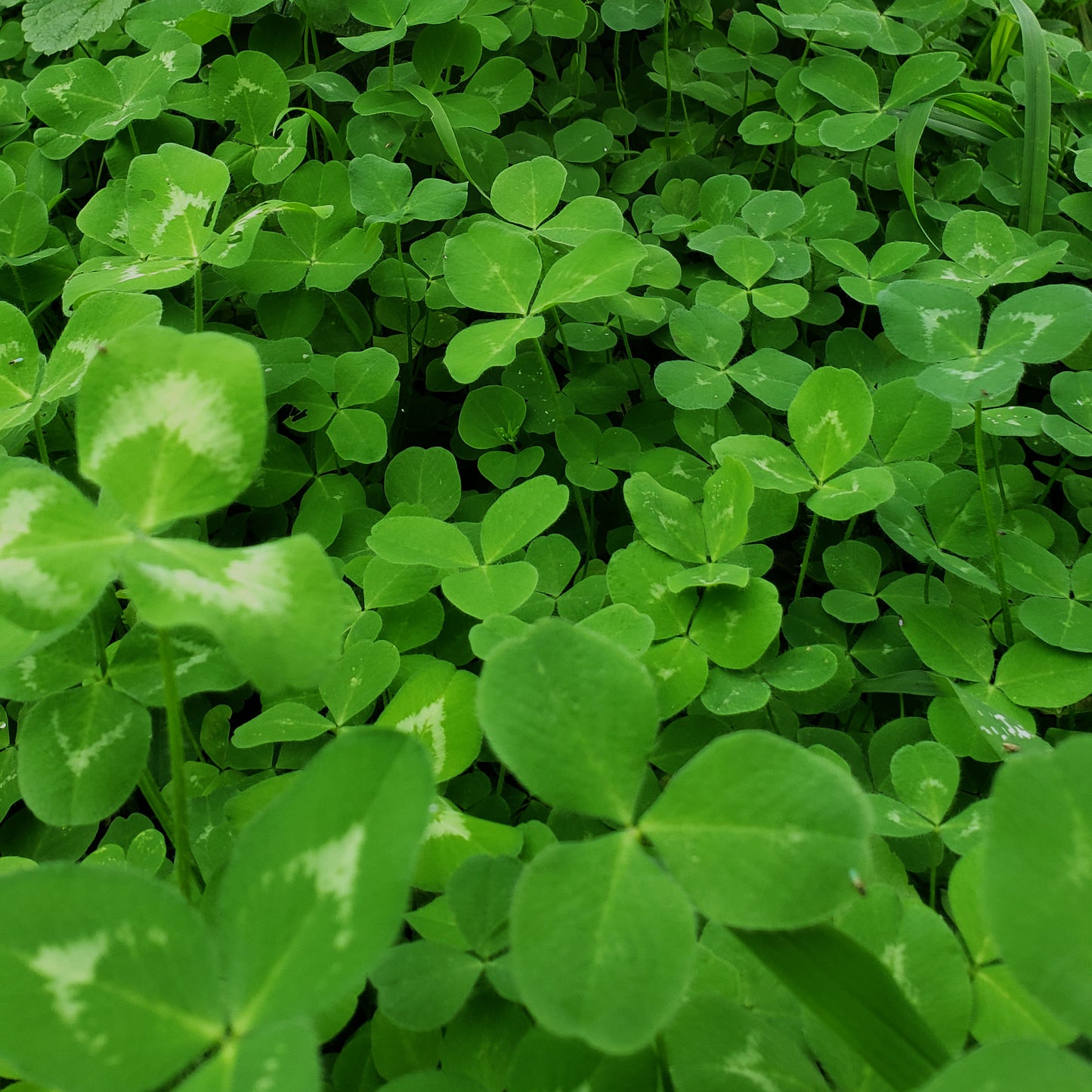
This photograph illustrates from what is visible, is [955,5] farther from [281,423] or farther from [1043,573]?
[281,423]

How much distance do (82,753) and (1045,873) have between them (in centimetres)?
89

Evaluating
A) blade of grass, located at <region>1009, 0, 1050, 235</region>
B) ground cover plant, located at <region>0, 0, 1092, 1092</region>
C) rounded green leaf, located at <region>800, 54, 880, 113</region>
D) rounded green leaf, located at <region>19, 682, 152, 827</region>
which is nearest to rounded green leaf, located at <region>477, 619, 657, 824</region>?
ground cover plant, located at <region>0, 0, 1092, 1092</region>

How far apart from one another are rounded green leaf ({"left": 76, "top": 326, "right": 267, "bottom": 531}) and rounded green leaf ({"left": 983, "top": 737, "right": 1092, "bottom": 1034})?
63cm

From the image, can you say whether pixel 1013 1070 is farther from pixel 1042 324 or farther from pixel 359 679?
pixel 1042 324

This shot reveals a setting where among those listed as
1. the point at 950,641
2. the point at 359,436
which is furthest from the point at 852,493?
the point at 359,436

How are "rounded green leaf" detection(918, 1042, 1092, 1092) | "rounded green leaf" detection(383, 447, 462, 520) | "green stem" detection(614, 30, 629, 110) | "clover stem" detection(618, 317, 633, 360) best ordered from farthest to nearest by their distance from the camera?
"green stem" detection(614, 30, 629, 110)
"clover stem" detection(618, 317, 633, 360)
"rounded green leaf" detection(383, 447, 462, 520)
"rounded green leaf" detection(918, 1042, 1092, 1092)

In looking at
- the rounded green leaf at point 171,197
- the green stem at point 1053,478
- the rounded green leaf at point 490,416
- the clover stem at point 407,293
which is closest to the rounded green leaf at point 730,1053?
the rounded green leaf at point 490,416

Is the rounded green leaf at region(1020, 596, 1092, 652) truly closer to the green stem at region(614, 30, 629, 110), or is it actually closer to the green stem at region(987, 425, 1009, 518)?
the green stem at region(987, 425, 1009, 518)

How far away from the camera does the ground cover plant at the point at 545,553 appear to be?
62cm

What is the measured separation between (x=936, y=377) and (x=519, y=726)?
0.90 metres

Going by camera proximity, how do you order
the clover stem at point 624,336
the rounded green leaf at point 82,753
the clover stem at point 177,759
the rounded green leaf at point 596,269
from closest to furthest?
the clover stem at point 177,759 < the rounded green leaf at point 82,753 < the rounded green leaf at point 596,269 < the clover stem at point 624,336

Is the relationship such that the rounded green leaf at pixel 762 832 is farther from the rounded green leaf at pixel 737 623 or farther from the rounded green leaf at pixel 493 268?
the rounded green leaf at pixel 493 268

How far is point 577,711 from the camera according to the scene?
713 mm

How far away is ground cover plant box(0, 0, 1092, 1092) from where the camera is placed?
0.62 metres
